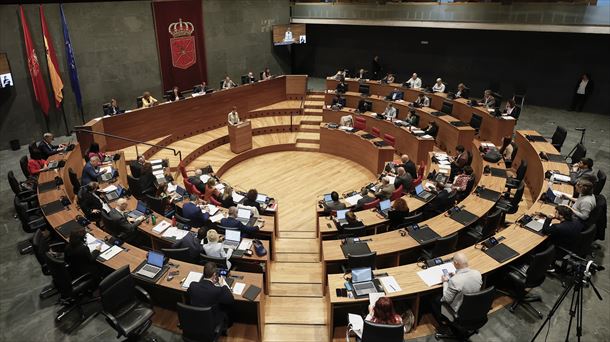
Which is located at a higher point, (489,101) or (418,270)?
(489,101)

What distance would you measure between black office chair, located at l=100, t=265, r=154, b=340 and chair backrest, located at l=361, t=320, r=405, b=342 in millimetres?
2755

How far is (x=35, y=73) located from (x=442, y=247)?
11.9 meters

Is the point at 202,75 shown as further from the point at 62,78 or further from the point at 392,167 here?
the point at 392,167

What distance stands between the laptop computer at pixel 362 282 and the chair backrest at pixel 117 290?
2.93 m

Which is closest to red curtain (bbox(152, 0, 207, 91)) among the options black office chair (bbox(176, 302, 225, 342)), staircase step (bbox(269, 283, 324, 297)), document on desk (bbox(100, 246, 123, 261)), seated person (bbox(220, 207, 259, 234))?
seated person (bbox(220, 207, 259, 234))

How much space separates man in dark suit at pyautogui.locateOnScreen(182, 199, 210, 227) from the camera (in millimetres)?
7383

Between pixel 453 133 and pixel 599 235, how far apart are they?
5109 mm

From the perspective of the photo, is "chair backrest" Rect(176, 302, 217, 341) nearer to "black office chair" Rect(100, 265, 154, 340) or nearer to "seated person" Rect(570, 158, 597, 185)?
"black office chair" Rect(100, 265, 154, 340)

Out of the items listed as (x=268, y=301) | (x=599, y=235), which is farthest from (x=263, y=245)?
(x=599, y=235)

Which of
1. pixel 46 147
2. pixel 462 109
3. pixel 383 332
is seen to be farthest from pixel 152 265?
pixel 462 109

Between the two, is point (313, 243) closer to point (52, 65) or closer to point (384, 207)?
point (384, 207)

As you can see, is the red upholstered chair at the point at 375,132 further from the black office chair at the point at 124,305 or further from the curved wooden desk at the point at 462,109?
the black office chair at the point at 124,305

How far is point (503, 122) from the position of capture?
1101 centimetres

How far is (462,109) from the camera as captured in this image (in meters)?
12.6
